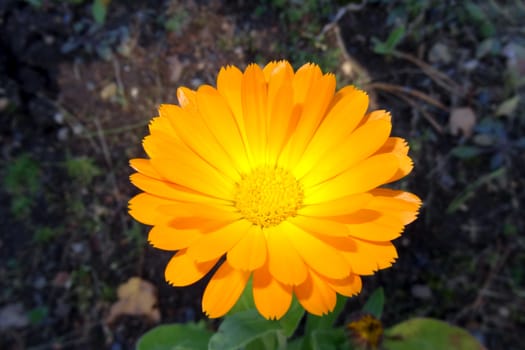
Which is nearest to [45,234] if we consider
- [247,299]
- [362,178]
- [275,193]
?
[247,299]

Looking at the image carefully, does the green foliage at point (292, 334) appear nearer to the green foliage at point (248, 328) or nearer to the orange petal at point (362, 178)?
the green foliage at point (248, 328)

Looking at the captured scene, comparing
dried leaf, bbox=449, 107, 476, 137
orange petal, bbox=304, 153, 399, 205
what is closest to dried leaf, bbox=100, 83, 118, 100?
orange petal, bbox=304, 153, 399, 205

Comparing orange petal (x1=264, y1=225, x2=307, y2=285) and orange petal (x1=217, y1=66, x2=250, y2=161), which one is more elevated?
orange petal (x1=217, y1=66, x2=250, y2=161)

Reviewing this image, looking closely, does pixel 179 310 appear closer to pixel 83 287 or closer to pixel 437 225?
pixel 83 287

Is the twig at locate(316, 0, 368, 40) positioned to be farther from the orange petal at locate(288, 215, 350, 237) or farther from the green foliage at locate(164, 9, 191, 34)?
the orange petal at locate(288, 215, 350, 237)

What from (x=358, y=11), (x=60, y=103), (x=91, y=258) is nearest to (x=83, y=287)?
(x=91, y=258)

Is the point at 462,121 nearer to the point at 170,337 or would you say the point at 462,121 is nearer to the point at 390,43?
the point at 390,43

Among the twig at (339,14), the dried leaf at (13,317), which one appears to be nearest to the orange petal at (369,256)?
the twig at (339,14)
